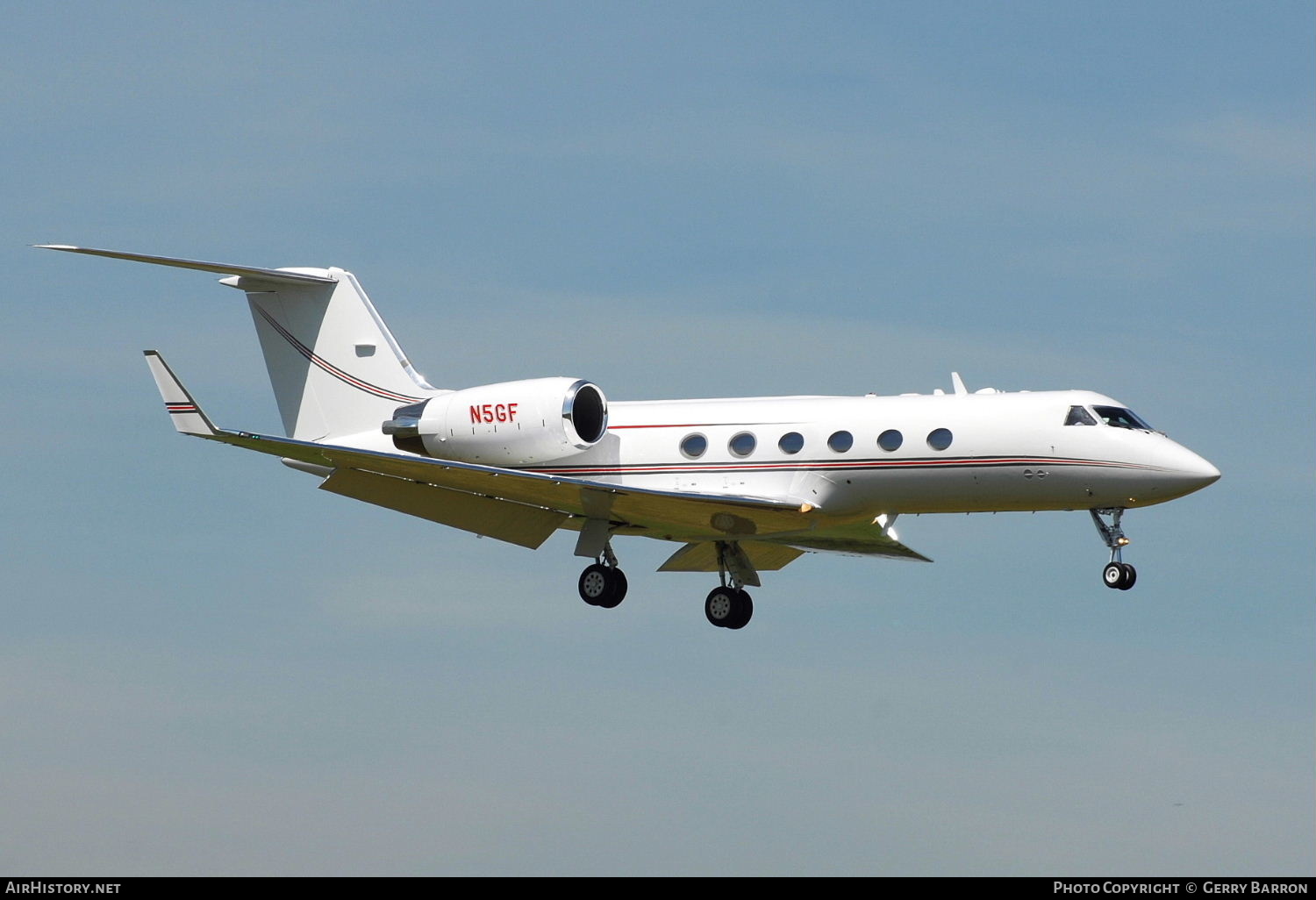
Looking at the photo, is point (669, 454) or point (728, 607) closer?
point (669, 454)

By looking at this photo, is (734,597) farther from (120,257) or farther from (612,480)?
(120,257)

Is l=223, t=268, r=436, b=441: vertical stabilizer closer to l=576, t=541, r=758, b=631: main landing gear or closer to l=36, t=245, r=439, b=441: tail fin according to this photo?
l=36, t=245, r=439, b=441: tail fin

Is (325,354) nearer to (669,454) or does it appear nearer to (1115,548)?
(669,454)

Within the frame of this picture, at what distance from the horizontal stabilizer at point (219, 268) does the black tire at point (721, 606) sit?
8.58 metres

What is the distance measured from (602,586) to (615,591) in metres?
0.22

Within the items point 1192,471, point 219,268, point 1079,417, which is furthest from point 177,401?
point 1192,471

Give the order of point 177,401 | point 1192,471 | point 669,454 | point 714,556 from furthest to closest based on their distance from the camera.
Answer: point 714,556 → point 669,454 → point 1192,471 → point 177,401

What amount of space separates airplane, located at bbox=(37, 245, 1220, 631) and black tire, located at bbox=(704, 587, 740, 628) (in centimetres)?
2

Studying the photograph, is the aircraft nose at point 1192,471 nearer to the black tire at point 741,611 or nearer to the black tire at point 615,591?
the black tire at point 741,611

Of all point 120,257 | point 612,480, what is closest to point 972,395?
point 612,480

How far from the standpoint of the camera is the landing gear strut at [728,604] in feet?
93.9

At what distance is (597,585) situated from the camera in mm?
28172

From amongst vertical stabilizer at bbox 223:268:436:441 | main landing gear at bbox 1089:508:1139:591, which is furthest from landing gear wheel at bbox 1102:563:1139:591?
vertical stabilizer at bbox 223:268:436:441

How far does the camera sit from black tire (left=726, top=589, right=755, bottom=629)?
28609mm
